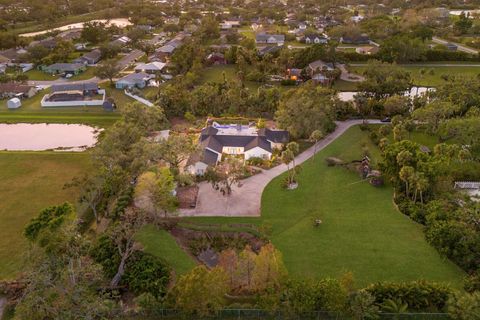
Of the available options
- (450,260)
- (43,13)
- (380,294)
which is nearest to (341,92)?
(450,260)

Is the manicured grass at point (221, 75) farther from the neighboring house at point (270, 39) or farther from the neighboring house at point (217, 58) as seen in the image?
the neighboring house at point (270, 39)

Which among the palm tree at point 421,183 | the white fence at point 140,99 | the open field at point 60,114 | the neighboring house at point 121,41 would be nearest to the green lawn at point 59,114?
the open field at point 60,114

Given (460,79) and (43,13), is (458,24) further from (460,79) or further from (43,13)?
(43,13)

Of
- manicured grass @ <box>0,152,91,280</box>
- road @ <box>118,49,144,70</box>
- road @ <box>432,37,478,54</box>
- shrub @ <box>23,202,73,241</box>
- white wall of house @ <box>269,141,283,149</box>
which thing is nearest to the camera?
shrub @ <box>23,202,73,241</box>

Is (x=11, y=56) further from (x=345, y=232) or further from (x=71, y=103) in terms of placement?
(x=345, y=232)

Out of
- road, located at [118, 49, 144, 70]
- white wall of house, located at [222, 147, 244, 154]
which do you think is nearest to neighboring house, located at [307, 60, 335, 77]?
white wall of house, located at [222, 147, 244, 154]

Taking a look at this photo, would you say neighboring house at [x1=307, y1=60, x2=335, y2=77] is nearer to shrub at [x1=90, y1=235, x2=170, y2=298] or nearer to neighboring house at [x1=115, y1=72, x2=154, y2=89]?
neighboring house at [x1=115, y1=72, x2=154, y2=89]

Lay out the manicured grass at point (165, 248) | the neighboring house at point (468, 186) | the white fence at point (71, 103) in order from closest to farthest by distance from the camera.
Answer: the manicured grass at point (165, 248)
the neighboring house at point (468, 186)
the white fence at point (71, 103)
